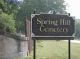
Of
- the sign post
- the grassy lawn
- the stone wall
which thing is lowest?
the grassy lawn

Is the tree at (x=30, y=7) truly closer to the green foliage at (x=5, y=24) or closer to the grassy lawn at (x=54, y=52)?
the grassy lawn at (x=54, y=52)

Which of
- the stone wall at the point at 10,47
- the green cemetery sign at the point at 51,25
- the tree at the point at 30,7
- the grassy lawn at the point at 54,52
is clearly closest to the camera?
the green cemetery sign at the point at 51,25

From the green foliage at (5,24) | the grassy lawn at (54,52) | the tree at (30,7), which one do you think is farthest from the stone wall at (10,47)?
the tree at (30,7)

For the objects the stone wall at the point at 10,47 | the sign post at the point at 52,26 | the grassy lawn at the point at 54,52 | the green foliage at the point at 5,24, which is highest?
the sign post at the point at 52,26

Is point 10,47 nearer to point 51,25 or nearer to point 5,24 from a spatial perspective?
point 51,25

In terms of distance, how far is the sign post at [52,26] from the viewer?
405 inches

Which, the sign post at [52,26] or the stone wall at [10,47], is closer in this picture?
the sign post at [52,26]

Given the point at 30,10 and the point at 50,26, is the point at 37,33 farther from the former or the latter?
the point at 30,10

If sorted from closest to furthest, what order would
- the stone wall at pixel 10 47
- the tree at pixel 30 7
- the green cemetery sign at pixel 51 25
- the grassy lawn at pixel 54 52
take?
the green cemetery sign at pixel 51 25 → the stone wall at pixel 10 47 → the grassy lawn at pixel 54 52 → the tree at pixel 30 7

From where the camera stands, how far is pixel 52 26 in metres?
10.4

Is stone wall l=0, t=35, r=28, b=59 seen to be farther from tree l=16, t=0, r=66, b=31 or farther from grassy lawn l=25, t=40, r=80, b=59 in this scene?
tree l=16, t=0, r=66, b=31

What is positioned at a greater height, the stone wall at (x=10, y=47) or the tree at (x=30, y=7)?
the tree at (x=30, y=7)

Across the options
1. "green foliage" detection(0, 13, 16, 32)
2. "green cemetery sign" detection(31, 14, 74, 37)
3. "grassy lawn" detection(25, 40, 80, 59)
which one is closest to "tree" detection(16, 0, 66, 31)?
"grassy lawn" detection(25, 40, 80, 59)

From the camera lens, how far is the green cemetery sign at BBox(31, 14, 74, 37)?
10.3 meters
